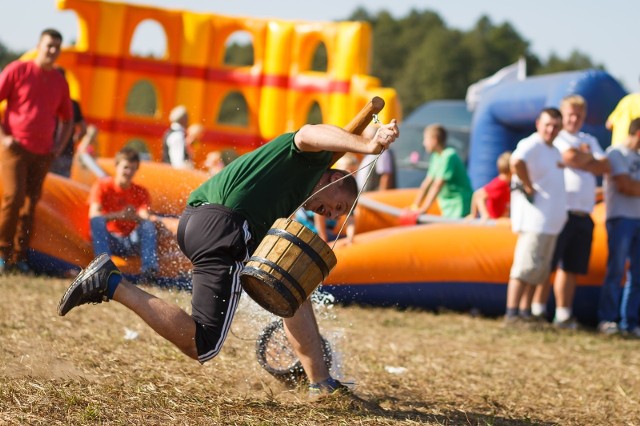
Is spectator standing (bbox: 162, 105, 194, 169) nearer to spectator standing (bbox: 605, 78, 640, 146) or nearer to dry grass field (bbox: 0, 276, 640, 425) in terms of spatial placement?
dry grass field (bbox: 0, 276, 640, 425)

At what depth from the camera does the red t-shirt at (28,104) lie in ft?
27.7

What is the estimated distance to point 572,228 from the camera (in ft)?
28.0

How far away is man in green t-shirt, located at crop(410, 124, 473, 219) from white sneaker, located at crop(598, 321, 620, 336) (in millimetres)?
2078

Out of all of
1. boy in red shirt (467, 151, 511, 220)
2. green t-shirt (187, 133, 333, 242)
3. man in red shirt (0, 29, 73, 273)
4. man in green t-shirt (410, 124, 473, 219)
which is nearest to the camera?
green t-shirt (187, 133, 333, 242)

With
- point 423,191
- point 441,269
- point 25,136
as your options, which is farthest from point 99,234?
point 423,191

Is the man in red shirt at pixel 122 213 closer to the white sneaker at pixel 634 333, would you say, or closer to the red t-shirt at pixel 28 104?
the red t-shirt at pixel 28 104

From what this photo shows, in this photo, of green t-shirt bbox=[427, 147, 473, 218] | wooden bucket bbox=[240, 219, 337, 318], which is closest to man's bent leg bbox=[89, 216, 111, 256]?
green t-shirt bbox=[427, 147, 473, 218]

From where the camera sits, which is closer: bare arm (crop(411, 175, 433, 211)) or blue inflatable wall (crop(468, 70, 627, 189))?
bare arm (crop(411, 175, 433, 211))

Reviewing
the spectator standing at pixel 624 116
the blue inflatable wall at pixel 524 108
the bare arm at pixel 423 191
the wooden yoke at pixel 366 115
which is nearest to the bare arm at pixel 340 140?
the wooden yoke at pixel 366 115

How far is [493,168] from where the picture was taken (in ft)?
39.5

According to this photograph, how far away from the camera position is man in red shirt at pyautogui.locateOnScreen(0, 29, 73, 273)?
331 inches

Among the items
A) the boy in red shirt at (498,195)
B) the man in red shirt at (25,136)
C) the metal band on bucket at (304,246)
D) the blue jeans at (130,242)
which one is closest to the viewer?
the metal band on bucket at (304,246)

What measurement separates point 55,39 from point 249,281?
483 cm

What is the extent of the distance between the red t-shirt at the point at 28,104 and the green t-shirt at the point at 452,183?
3666mm
